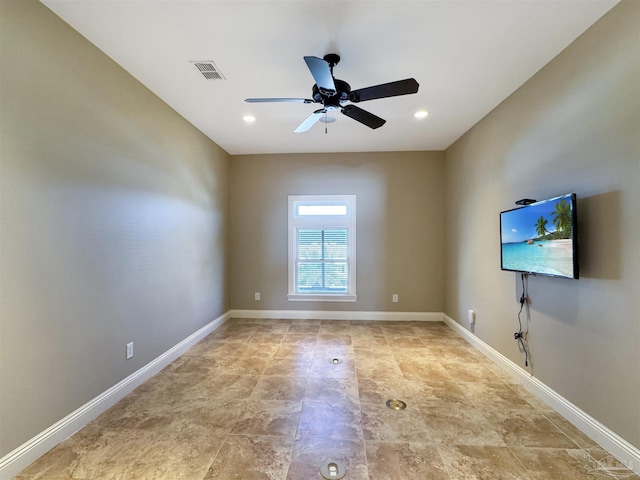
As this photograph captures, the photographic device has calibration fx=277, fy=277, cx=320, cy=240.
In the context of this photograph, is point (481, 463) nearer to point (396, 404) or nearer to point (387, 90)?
point (396, 404)

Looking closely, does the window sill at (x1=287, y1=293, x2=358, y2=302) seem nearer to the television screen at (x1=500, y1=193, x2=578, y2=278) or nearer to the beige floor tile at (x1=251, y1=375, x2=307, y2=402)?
the beige floor tile at (x1=251, y1=375, x2=307, y2=402)

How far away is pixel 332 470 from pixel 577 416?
1799mm

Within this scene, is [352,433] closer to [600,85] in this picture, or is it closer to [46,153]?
[46,153]

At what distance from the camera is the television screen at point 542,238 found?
1921 mm

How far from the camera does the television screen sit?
6.30 feet

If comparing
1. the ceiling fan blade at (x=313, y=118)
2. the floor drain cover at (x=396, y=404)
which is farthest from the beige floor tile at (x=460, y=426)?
the ceiling fan blade at (x=313, y=118)

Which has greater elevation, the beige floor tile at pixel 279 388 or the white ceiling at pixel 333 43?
the white ceiling at pixel 333 43

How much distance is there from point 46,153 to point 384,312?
4428 millimetres

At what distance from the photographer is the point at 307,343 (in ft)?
11.9

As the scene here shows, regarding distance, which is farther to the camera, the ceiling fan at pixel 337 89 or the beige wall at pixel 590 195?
the ceiling fan at pixel 337 89

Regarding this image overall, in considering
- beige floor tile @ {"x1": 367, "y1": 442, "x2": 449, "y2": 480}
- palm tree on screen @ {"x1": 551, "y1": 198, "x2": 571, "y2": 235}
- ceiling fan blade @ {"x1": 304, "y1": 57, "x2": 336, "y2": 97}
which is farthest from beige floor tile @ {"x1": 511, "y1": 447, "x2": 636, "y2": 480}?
ceiling fan blade @ {"x1": 304, "y1": 57, "x2": 336, "y2": 97}

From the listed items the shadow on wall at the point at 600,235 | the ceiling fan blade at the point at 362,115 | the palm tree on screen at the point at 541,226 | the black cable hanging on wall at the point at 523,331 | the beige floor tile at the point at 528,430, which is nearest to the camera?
the shadow on wall at the point at 600,235

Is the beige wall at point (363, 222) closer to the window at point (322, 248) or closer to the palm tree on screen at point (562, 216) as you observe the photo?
the window at point (322, 248)

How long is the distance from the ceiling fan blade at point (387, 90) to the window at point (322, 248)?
2.54 metres
